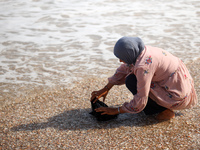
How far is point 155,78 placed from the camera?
8.06 feet

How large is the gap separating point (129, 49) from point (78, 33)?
15.2ft

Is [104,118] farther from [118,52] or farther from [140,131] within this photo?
[118,52]

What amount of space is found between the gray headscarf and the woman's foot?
2.49 ft

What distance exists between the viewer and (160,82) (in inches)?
98.0

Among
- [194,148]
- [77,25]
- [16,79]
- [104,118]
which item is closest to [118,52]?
[104,118]

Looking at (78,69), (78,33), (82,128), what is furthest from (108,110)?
(78,33)

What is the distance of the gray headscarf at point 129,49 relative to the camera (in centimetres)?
227

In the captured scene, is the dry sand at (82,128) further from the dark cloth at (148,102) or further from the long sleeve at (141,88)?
the long sleeve at (141,88)

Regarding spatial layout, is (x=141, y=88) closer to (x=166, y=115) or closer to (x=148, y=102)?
(x=148, y=102)

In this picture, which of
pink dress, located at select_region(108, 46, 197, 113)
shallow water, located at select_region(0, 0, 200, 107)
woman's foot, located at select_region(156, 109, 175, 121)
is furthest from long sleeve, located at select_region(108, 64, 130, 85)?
shallow water, located at select_region(0, 0, 200, 107)

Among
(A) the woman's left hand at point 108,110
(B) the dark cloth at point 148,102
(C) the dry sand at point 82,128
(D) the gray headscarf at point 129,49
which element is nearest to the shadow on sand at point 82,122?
(C) the dry sand at point 82,128

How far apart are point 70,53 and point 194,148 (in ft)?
11.9

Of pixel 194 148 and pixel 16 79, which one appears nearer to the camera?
pixel 194 148

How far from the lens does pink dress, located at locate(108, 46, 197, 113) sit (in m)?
2.29
